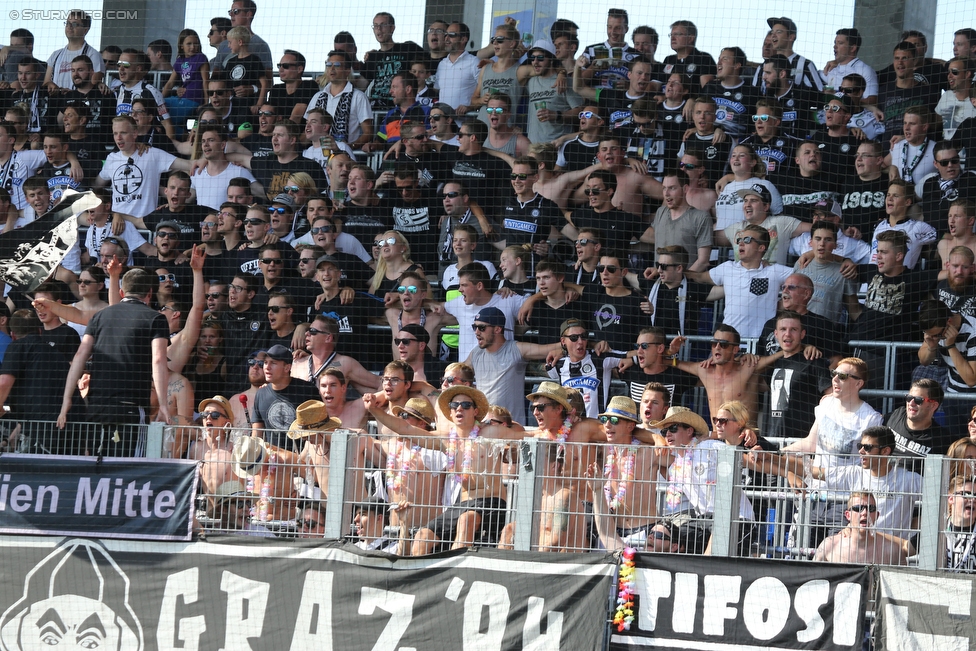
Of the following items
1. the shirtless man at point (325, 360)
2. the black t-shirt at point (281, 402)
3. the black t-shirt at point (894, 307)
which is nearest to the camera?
the black t-shirt at point (281, 402)

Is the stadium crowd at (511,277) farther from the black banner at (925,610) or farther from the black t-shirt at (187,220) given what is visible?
the black banner at (925,610)

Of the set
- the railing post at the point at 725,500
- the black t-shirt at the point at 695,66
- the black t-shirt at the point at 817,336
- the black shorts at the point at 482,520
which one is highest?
the black t-shirt at the point at 695,66

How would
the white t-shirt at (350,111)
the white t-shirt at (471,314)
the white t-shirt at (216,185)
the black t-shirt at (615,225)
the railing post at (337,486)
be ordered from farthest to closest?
the white t-shirt at (350,111) → the white t-shirt at (216,185) → the black t-shirt at (615,225) → the white t-shirt at (471,314) → the railing post at (337,486)

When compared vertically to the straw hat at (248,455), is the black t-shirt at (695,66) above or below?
above

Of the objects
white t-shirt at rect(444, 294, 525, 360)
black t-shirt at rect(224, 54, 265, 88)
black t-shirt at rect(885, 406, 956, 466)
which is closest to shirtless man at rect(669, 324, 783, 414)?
black t-shirt at rect(885, 406, 956, 466)

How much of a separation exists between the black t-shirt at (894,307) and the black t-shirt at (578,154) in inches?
95.0

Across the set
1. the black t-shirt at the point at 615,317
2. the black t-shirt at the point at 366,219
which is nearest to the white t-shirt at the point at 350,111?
the black t-shirt at the point at 366,219

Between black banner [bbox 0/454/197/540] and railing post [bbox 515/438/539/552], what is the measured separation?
1.76 meters

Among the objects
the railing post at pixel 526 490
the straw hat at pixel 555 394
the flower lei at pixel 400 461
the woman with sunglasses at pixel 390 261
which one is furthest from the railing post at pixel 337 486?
the woman with sunglasses at pixel 390 261

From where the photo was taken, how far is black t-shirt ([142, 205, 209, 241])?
33.7 ft

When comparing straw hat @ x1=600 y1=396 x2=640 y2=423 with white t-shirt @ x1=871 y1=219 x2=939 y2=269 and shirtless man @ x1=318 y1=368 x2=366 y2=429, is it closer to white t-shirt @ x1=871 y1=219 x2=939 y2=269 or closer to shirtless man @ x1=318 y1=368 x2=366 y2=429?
shirtless man @ x1=318 y1=368 x2=366 y2=429

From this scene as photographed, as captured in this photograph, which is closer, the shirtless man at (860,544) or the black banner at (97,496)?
the shirtless man at (860,544)

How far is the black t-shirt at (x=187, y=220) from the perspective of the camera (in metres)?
10.3

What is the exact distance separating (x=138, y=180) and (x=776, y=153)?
5.41m
